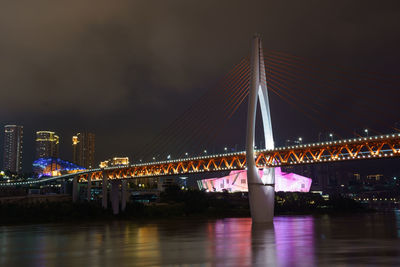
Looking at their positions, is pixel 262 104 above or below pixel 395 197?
above

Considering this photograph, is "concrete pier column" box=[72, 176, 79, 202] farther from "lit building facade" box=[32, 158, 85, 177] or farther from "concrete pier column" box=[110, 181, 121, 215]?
"lit building facade" box=[32, 158, 85, 177]

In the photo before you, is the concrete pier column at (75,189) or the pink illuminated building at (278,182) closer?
the concrete pier column at (75,189)

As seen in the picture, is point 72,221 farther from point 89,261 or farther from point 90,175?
point 89,261

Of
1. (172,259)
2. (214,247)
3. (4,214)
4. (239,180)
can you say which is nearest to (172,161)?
(4,214)

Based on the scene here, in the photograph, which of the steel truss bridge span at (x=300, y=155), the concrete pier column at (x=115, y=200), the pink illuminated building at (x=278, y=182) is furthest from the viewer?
the pink illuminated building at (x=278, y=182)

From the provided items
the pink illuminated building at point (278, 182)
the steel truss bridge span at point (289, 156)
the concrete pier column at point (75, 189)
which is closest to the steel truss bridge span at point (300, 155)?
the steel truss bridge span at point (289, 156)

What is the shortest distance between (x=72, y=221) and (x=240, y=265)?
49.3 m

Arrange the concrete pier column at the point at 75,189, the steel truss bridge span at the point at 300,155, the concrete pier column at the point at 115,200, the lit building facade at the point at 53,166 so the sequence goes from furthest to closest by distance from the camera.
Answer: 1. the lit building facade at the point at 53,166
2. the concrete pier column at the point at 75,189
3. the concrete pier column at the point at 115,200
4. the steel truss bridge span at the point at 300,155

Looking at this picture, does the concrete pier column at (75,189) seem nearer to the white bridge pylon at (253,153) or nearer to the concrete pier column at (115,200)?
the concrete pier column at (115,200)

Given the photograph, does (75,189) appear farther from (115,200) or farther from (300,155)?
(300,155)

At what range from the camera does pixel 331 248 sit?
82.6 feet

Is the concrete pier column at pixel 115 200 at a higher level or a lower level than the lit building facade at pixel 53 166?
lower

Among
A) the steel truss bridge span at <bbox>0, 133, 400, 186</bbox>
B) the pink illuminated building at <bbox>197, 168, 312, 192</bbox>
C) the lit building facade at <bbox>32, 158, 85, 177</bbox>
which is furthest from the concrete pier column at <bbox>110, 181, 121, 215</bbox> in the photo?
the pink illuminated building at <bbox>197, 168, 312, 192</bbox>

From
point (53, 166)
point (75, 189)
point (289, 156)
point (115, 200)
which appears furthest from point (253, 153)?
point (53, 166)
